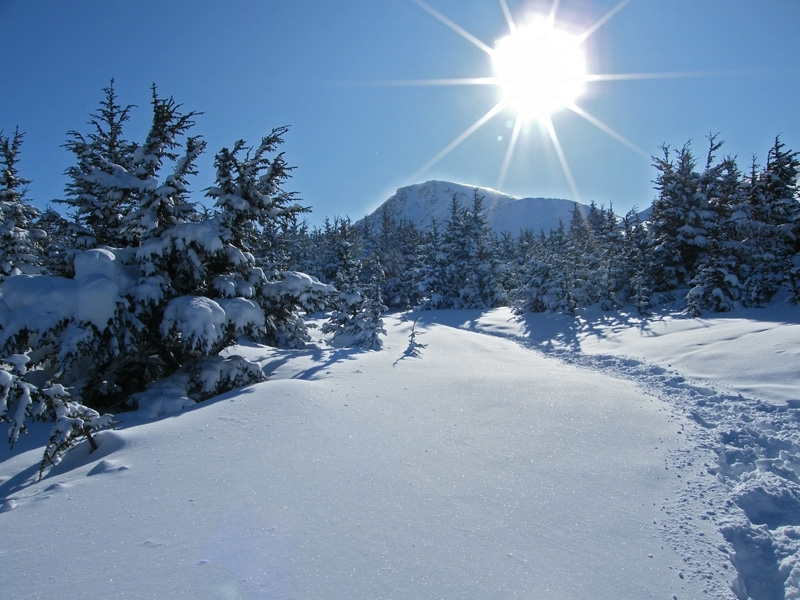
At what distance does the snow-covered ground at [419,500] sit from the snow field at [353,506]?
2 centimetres

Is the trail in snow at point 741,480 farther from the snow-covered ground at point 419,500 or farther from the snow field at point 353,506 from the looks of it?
the snow field at point 353,506

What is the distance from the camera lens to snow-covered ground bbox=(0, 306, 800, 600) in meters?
2.88

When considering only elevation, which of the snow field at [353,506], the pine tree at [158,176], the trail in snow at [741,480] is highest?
the pine tree at [158,176]

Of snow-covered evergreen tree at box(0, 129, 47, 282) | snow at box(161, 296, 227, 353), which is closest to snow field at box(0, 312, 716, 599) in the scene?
snow at box(161, 296, 227, 353)

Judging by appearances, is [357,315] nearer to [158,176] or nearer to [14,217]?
[158,176]

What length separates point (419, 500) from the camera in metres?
3.88

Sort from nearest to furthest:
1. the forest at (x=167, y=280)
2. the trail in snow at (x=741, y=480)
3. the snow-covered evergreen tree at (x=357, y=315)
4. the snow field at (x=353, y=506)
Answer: the snow field at (x=353, y=506)
the trail in snow at (x=741, y=480)
the forest at (x=167, y=280)
the snow-covered evergreen tree at (x=357, y=315)

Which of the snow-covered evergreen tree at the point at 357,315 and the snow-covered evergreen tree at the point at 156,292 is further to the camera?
the snow-covered evergreen tree at the point at 357,315

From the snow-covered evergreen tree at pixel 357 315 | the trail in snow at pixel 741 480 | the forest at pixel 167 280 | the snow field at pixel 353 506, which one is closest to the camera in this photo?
the snow field at pixel 353 506

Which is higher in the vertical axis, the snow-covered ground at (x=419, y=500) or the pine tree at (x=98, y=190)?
the pine tree at (x=98, y=190)

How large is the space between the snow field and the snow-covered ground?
0.06 ft

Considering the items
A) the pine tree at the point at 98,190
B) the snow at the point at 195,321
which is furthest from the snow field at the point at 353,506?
the pine tree at the point at 98,190

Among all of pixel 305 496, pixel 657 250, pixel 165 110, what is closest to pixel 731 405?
pixel 305 496

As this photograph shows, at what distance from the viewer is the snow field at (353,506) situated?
→ 2.83 meters
